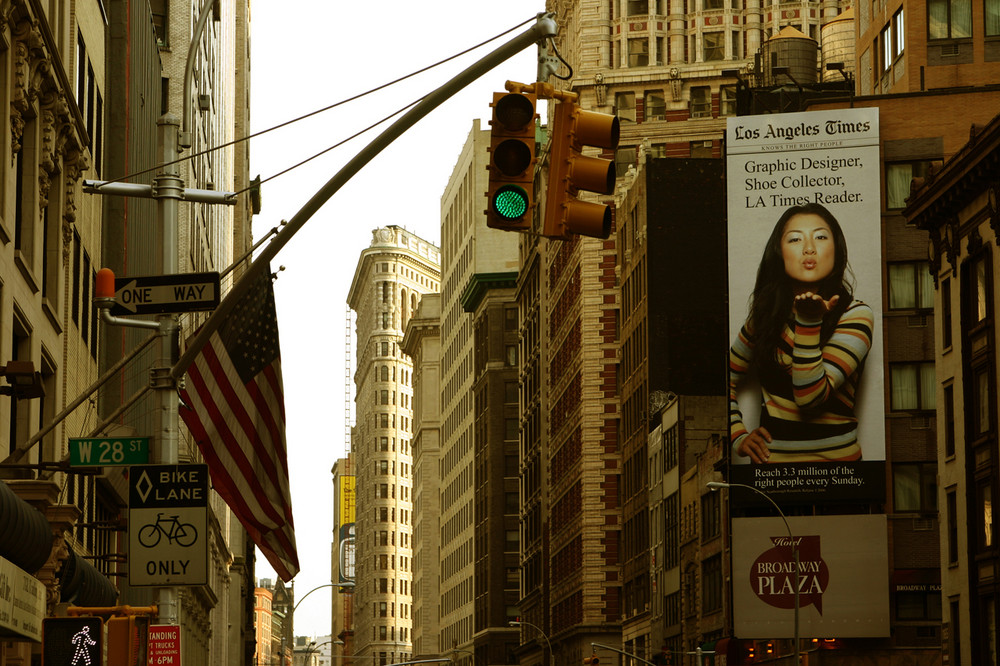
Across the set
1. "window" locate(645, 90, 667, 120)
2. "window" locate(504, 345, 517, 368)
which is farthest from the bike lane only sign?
"window" locate(504, 345, 517, 368)

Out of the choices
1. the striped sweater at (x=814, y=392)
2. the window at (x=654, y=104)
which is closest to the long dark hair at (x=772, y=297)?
the striped sweater at (x=814, y=392)

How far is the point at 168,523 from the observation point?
786 inches

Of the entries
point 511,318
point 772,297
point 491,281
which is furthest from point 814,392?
point 491,281

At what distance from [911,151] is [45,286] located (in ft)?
A: 176

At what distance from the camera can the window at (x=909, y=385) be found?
79.2 meters

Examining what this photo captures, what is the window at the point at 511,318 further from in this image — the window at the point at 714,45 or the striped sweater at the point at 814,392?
the striped sweater at the point at 814,392

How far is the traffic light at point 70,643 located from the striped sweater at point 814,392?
6344cm

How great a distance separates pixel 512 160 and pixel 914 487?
6640 cm

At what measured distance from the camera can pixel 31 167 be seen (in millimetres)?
32531

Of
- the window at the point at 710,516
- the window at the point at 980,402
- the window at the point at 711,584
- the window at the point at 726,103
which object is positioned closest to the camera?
the window at the point at 980,402

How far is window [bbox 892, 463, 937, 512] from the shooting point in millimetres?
78188

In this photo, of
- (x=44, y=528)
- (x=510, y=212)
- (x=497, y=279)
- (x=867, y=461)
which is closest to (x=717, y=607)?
(x=867, y=461)

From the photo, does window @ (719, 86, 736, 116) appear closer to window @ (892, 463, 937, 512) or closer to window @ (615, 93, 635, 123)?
window @ (615, 93, 635, 123)

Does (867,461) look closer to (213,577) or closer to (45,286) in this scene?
(213,577)
